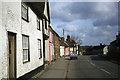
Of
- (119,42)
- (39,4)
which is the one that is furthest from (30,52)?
(119,42)

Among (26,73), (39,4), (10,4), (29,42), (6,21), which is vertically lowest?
(26,73)

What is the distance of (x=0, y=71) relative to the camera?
554 centimetres

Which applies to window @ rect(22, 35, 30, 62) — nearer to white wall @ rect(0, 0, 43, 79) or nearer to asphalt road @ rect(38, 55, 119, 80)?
white wall @ rect(0, 0, 43, 79)

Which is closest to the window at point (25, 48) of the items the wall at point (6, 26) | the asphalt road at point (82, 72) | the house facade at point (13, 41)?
the house facade at point (13, 41)

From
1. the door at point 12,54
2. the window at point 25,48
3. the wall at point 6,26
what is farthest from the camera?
the window at point 25,48

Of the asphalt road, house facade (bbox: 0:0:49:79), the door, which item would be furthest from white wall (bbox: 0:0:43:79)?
the asphalt road

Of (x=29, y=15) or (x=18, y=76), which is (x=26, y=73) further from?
(x=29, y=15)

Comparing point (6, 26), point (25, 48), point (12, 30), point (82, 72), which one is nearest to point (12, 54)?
point (12, 30)

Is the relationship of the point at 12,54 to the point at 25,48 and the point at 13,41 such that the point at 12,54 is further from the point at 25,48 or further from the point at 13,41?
the point at 25,48

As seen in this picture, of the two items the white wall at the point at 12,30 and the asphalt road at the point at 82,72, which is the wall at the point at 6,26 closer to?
the white wall at the point at 12,30

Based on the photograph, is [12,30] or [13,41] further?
[13,41]

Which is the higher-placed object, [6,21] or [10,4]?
[10,4]

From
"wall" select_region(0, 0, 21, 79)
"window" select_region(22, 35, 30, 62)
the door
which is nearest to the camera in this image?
"wall" select_region(0, 0, 21, 79)

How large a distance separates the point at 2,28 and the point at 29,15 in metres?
4.30
